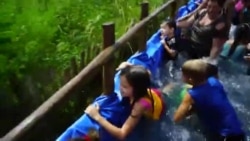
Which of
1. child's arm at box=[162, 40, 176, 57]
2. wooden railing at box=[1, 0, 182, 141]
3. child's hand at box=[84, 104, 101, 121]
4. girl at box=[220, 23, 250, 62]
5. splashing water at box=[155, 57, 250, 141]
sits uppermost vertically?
wooden railing at box=[1, 0, 182, 141]

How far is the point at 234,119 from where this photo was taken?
134 inches

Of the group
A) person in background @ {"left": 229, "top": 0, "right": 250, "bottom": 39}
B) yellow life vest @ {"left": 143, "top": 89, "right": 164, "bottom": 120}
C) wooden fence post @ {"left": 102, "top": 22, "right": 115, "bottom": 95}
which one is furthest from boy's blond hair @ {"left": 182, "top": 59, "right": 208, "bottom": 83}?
person in background @ {"left": 229, "top": 0, "right": 250, "bottom": 39}

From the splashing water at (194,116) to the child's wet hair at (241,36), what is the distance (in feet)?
0.73

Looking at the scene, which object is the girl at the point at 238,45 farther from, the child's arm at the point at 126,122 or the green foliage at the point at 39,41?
the child's arm at the point at 126,122

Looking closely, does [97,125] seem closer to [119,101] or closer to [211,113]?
[119,101]

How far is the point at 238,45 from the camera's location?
19.7 ft

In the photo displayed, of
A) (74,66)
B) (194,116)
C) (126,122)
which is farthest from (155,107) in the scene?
(74,66)

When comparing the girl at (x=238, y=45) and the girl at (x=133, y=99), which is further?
the girl at (x=238, y=45)

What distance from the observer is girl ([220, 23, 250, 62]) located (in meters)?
5.91

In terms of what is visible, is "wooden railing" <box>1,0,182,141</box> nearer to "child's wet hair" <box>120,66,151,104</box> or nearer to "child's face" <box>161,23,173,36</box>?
"child's wet hair" <box>120,66,151,104</box>

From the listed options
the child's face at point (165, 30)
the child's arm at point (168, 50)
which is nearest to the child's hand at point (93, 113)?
the child's arm at point (168, 50)

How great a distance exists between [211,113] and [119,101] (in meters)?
0.69

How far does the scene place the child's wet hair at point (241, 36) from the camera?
5891 mm

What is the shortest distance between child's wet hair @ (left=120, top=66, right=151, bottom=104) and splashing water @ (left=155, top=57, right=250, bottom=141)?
2.99 feet
